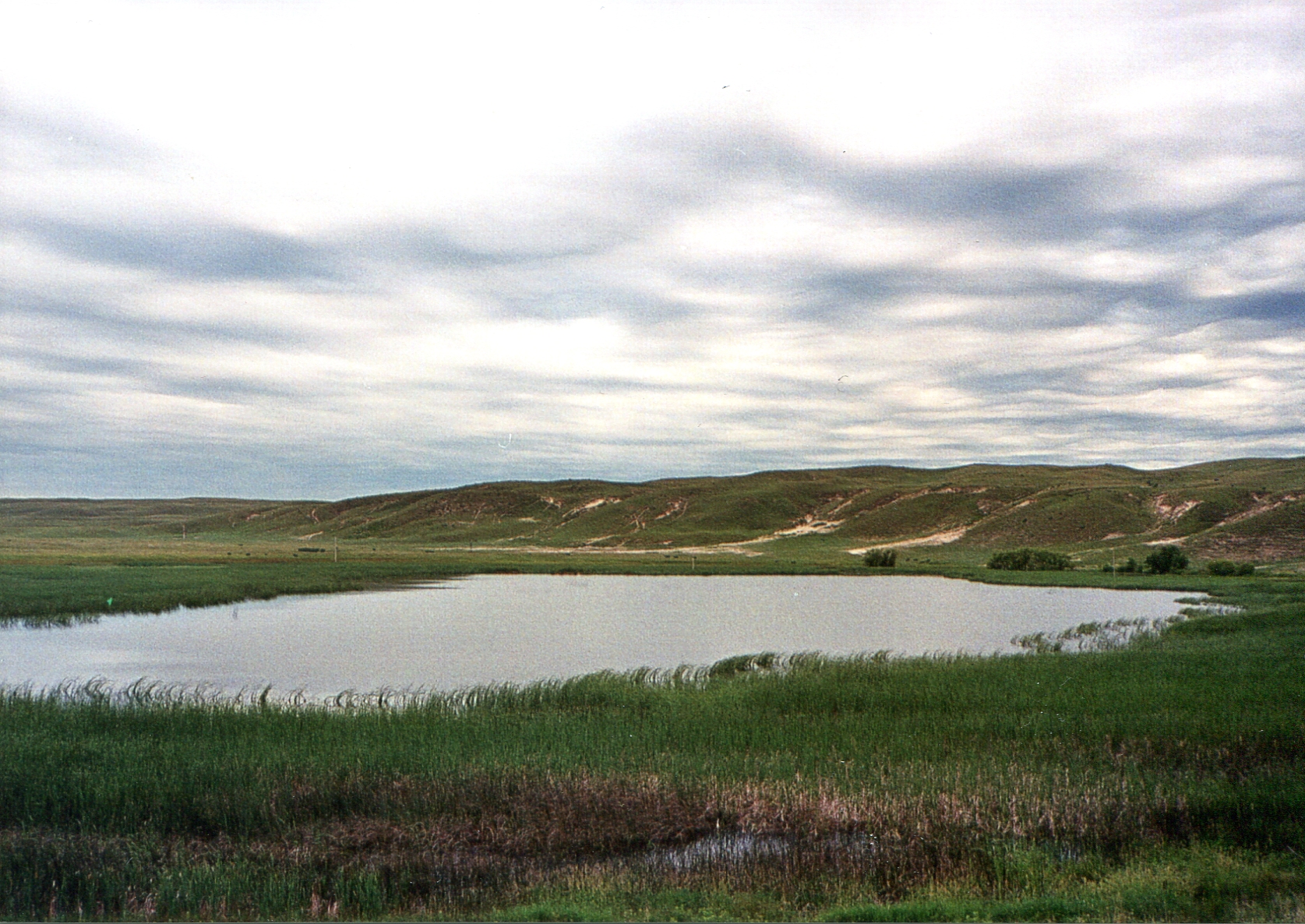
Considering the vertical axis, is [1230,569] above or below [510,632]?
below

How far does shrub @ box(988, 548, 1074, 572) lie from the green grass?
68291mm

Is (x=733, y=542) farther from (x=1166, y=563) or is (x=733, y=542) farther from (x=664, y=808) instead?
(x=664, y=808)

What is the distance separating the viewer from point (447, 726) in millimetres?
18844

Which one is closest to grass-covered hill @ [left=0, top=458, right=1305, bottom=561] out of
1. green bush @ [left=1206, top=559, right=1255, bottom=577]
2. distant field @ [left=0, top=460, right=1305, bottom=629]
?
distant field @ [left=0, top=460, right=1305, bottom=629]

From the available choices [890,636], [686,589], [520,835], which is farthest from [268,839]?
[686,589]

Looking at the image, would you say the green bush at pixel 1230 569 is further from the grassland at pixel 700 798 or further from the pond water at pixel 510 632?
the grassland at pixel 700 798

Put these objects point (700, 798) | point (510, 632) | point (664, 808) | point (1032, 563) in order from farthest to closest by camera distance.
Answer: point (1032, 563)
point (510, 632)
point (700, 798)
point (664, 808)

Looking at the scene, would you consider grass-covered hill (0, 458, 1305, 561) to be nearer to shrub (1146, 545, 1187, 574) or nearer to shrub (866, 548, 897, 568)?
shrub (1146, 545, 1187, 574)

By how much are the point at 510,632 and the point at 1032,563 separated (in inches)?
2451

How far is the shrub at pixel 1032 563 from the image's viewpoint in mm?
86919

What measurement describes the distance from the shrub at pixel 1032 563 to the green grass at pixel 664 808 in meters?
68.3

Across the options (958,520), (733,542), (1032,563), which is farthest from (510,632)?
(958,520)

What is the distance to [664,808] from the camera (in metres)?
13.9

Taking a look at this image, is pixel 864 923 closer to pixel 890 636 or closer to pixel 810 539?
pixel 890 636
